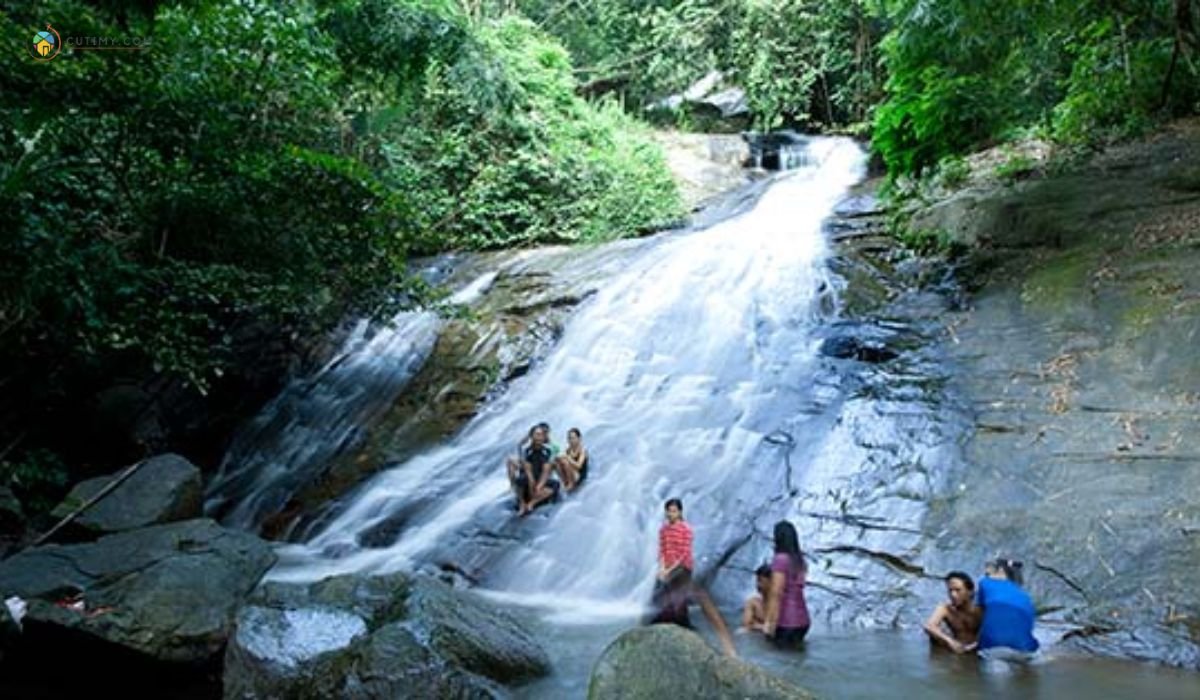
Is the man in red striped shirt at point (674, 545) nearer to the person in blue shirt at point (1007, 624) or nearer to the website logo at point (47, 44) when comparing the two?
the person in blue shirt at point (1007, 624)

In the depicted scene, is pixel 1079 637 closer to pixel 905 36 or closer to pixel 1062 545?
pixel 1062 545

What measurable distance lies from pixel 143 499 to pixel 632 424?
5.53m

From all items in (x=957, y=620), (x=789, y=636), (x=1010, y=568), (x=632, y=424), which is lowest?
(x=789, y=636)

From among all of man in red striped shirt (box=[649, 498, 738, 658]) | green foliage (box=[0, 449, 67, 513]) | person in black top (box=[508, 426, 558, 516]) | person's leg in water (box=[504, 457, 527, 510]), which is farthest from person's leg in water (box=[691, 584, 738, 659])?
green foliage (box=[0, 449, 67, 513])

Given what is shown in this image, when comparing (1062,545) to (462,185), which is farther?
(462,185)

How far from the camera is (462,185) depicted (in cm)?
2002

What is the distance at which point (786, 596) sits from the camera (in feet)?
23.3

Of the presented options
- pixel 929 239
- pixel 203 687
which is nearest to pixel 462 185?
pixel 929 239

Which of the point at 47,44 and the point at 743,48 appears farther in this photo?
the point at 743,48

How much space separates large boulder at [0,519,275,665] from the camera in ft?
21.1

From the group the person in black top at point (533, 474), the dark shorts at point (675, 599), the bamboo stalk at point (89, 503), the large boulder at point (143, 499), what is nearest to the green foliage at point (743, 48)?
the person in black top at point (533, 474)

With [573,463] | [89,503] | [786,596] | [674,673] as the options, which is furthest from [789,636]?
[89,503]

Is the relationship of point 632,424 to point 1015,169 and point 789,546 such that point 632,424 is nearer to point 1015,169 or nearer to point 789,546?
point 789,546

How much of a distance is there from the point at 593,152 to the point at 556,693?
16.1 meters
